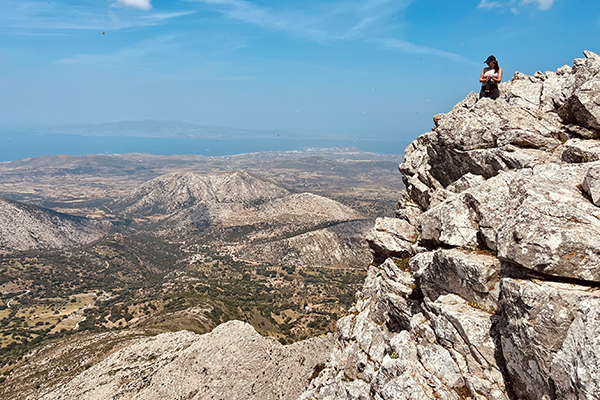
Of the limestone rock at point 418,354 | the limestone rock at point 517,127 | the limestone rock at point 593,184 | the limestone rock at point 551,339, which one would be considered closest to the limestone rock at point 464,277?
the limestone rock at point 418,354

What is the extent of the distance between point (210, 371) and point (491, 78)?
41.2 metres

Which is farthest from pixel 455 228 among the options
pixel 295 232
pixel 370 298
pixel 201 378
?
pixel 295 232

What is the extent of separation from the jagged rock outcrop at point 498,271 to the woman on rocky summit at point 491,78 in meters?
1.51

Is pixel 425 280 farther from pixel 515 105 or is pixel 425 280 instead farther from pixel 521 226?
pixel 515 105

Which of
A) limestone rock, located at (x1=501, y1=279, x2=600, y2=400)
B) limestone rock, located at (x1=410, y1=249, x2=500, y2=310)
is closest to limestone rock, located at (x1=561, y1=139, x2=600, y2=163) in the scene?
limestone rock, located at (x1=410, y1=249, x2=500, y2=310)

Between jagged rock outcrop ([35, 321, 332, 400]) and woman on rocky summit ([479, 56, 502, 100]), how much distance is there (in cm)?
2903

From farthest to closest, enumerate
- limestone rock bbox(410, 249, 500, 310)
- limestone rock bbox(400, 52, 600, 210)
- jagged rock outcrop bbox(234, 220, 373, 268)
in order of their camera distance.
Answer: jagged rock outcrop bbox(234, 220, 373, 268) → limestone rock bbox(400, 52, 600, 210) → limestone rock bbox(410, 249, 500, 310)

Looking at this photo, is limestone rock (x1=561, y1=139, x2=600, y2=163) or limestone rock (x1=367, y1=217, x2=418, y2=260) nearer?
limestone rock (x1=561, y1=139, x2=600, y2=163)

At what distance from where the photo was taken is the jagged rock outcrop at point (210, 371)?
35.2m

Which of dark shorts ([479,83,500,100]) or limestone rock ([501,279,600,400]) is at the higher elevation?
dark shorts ([479,83,500,100])

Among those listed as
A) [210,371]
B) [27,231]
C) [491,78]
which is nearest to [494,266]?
[491,78]

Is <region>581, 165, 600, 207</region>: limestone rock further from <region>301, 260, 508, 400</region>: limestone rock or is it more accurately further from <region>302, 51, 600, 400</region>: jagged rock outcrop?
<region>301, 260, 508, 400</region>: limestone rock

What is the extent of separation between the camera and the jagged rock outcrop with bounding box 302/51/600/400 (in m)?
9.86

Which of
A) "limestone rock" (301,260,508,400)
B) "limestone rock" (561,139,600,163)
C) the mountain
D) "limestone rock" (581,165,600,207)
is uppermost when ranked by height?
"limestone rock" (561,139,600,163)
